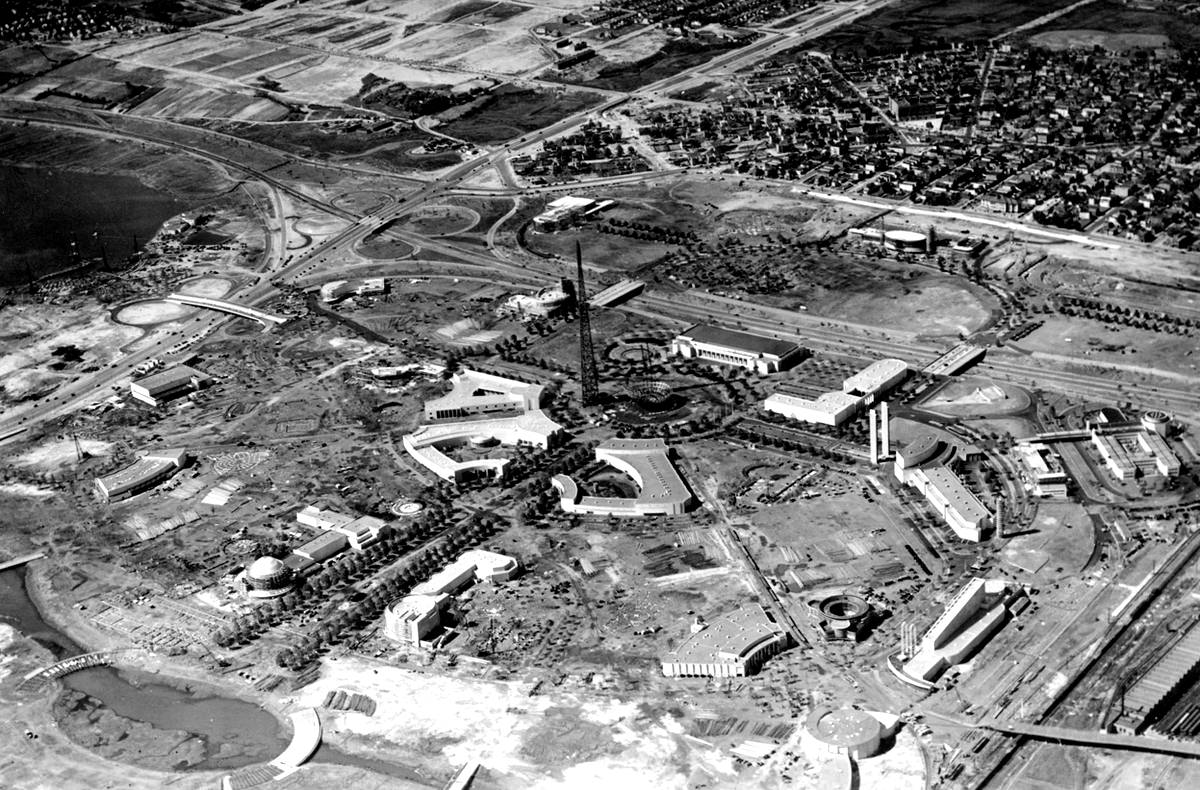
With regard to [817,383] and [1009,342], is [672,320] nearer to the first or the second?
[817,383]

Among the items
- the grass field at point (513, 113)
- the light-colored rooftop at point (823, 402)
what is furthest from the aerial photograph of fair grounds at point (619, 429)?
the grass field at point (513, 113)

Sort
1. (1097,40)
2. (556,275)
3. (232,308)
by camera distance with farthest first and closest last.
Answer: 1. (1097,40)
2. (556,275)
3. (232,308)

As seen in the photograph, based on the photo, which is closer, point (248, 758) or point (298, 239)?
point (248, 758)

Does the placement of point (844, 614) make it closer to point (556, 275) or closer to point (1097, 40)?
point (556, 275)

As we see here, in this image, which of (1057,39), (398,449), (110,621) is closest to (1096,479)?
(398,449)

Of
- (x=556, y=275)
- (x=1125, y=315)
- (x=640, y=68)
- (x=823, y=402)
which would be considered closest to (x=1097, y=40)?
(x=640, y=68)

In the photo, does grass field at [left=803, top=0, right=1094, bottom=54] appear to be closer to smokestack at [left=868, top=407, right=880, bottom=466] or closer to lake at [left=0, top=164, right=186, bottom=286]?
lake at [left=0, top=164, right=186, bottom=286]

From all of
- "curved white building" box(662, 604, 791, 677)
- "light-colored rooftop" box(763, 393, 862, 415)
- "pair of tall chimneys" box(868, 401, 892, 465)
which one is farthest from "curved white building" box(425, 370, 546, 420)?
"curved white building" box(662, 604, 791, 677)
